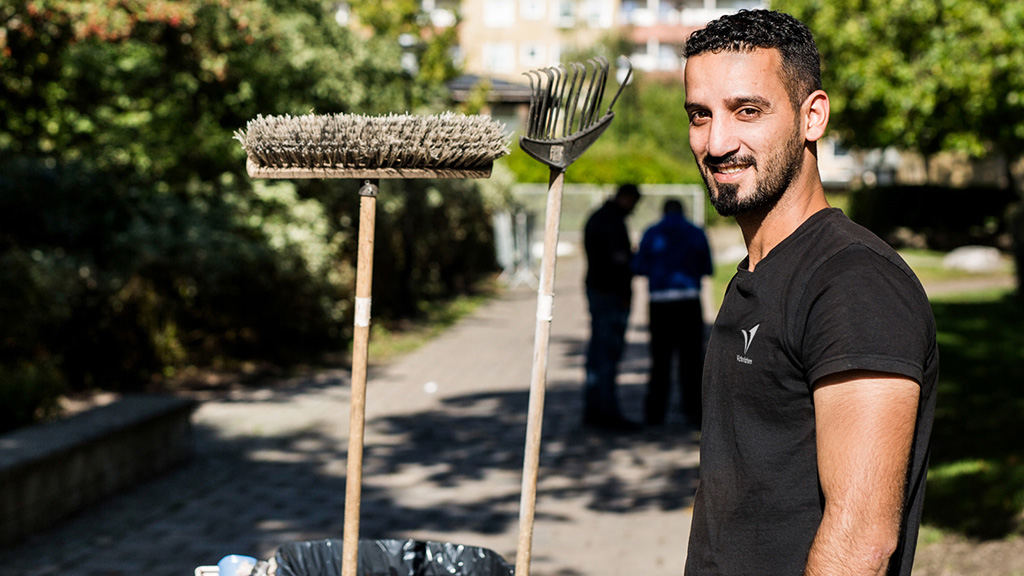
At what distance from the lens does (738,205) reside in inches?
80.0

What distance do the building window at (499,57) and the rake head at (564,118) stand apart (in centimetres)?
6774

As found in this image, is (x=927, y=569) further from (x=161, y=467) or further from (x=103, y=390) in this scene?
(x=103, y=390)

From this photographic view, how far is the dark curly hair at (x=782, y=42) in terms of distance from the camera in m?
1.99

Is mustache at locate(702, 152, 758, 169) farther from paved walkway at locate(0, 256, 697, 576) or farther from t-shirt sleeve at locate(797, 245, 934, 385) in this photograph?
paved walkway at locate(0, 256, 697, 576)

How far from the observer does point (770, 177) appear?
1994mm

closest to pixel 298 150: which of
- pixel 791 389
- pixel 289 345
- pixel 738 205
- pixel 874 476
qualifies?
pixel 738 205

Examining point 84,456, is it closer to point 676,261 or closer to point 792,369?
point 676,261

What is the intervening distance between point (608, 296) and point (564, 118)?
20.3 ft

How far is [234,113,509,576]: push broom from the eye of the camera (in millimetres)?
2709

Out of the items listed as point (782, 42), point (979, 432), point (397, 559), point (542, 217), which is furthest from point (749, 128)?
point (542, 217)

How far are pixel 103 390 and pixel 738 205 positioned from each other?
876 cm

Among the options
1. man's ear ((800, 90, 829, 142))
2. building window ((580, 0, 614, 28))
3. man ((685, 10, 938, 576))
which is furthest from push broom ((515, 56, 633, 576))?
building window ((580, 0, 614, 28))

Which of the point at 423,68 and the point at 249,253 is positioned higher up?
the point at 423,68

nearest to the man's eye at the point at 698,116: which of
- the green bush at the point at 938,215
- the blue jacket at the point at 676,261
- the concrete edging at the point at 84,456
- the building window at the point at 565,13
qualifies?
the concrete edging at the point at 84,456
